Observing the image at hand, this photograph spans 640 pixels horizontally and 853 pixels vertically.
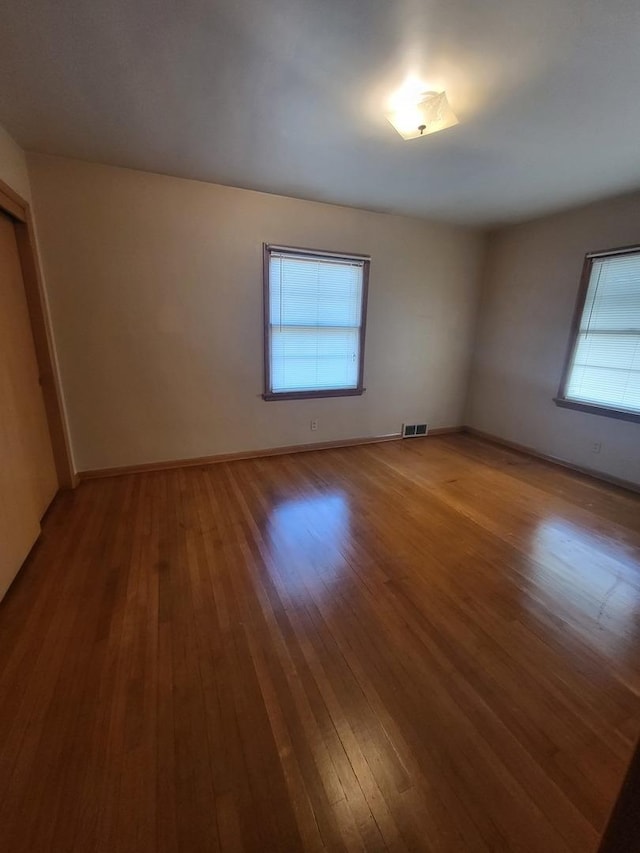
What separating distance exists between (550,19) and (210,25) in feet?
4.48

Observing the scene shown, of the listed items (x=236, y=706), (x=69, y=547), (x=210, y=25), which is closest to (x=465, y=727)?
(x=236, y=706)

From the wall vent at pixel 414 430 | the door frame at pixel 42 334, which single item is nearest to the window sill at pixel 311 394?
the wall vent at pixel 414 430

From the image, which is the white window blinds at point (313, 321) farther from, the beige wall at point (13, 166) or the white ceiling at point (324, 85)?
the beige wall at point (13, 166)

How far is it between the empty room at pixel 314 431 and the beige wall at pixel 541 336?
0.12 feet

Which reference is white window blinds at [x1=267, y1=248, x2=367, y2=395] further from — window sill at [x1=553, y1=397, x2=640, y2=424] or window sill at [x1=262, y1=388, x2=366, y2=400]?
window sill at [x1=553, y1=397, x2=640, y2=424]

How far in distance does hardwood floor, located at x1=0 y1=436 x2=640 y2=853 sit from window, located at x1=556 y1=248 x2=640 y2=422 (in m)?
1.34

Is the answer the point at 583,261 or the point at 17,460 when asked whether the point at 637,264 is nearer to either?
the point at 583,261

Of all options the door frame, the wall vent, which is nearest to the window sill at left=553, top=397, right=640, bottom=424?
the wall vent

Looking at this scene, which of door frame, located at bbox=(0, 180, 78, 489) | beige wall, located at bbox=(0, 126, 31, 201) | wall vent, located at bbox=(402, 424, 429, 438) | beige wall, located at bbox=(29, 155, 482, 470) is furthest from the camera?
wall vent, located at bbox=(402, 424, 429, 438)

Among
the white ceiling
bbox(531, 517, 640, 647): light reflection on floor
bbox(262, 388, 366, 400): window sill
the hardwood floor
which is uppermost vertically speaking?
the white ceiling

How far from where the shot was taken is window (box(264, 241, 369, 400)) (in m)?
3.50

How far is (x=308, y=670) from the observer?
146 centimetres

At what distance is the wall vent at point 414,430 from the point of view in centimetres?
459

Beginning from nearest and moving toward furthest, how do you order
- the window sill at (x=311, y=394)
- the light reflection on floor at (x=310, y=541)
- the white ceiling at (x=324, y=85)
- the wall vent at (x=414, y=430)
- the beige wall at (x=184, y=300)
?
the white ceiling at (x=324, y=85)
the light reflection on floor at (x=310, y=541)
the beige wall at (x=184, y=300)
the window sill at (x=311, y=394)
the wall vent at (x=414, y=430)
